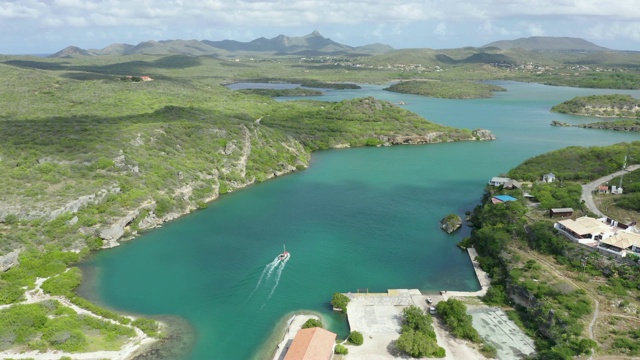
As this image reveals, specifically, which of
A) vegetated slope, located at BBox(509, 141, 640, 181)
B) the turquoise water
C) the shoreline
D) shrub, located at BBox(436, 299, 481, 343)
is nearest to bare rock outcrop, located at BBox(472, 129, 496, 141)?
the turquoise water

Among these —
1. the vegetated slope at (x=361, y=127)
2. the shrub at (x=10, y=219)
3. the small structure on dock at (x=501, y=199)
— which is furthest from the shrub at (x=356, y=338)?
the vegetated slope at (x=361, y=127)

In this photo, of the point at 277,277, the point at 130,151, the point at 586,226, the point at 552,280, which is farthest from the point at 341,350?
the point at 130,151

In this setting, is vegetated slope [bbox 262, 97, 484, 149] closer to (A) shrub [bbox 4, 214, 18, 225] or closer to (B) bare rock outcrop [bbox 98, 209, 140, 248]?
(B) bare rock outcrop [bbox 98, 209, 140, 248]

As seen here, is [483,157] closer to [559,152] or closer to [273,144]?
[559,152]

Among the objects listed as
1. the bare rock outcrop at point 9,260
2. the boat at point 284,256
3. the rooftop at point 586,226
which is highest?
the rooftop at point 586,226

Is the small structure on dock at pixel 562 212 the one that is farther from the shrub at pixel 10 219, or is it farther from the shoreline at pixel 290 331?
the shrub at pixel 10 219

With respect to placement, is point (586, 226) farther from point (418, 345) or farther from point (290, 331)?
point (290, 331)
